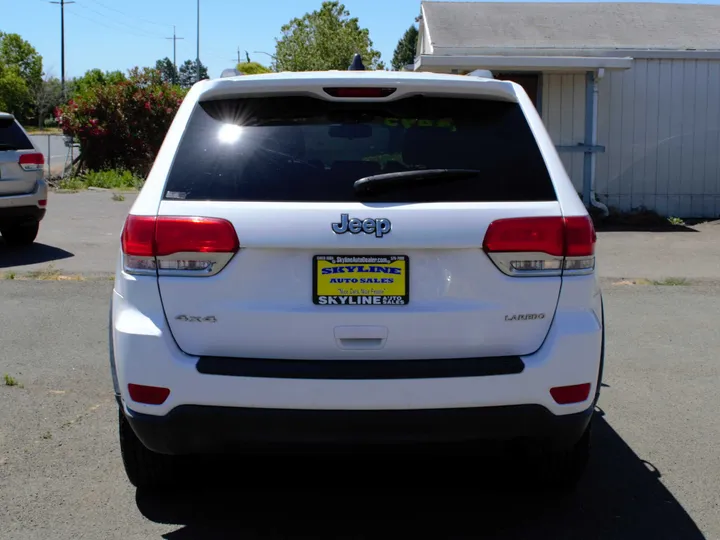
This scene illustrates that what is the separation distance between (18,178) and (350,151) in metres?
8.85

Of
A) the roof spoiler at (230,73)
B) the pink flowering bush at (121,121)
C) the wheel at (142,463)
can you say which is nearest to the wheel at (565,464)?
the wheel at (142,463)

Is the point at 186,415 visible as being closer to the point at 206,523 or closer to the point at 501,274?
the point at 206,523

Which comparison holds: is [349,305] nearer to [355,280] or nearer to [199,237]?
[355,280]

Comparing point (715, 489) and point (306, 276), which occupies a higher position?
point (306, 276)

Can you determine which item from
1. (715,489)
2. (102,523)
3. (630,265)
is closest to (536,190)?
(715,489)

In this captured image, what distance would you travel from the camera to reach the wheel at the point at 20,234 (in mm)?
12180

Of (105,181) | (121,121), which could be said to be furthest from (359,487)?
(121,121)

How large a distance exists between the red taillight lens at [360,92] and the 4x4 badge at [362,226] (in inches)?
23.8

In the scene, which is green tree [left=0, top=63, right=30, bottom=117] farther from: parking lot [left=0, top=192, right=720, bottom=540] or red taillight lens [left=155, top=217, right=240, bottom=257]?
red taillight lens [left=155, top=217, right=240, bottom=257]

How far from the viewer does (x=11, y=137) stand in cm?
1166

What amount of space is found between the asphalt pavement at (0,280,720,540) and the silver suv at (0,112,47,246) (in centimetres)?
574

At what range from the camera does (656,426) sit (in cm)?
533

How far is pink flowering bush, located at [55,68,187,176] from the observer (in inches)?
925

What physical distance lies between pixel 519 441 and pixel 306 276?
3.72 ft
